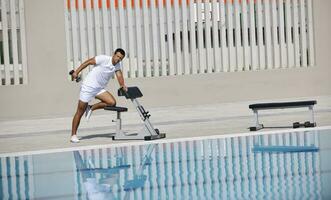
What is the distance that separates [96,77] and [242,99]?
7437 mm

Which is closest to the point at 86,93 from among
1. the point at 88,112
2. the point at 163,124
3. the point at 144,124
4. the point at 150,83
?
the point at 88,112

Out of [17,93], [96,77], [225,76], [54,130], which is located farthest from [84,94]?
[225,76]

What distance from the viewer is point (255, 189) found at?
17.9 ft

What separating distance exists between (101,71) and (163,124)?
273cm

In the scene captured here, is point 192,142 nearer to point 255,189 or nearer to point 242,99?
point 255,189

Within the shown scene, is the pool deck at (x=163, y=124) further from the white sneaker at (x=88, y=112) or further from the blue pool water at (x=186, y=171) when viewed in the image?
the blue pool water at (x=186, y=171)

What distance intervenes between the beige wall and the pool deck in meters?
0.34

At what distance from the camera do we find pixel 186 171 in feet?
22.5

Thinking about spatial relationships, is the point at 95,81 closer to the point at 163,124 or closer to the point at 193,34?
the point at 163,124

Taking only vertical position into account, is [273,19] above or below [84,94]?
above

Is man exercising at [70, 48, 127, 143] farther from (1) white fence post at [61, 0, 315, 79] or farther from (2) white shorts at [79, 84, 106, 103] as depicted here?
(1) white fence post at [61, 0, 315, 79]

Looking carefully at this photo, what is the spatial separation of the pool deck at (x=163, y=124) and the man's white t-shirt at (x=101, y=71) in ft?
2.68

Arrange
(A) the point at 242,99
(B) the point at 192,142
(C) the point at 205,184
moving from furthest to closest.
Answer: (A) the point at 242,99, (B) the point at 192,142, (C) the point at 205,184

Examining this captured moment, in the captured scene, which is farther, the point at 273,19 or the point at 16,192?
the point at 273,19
